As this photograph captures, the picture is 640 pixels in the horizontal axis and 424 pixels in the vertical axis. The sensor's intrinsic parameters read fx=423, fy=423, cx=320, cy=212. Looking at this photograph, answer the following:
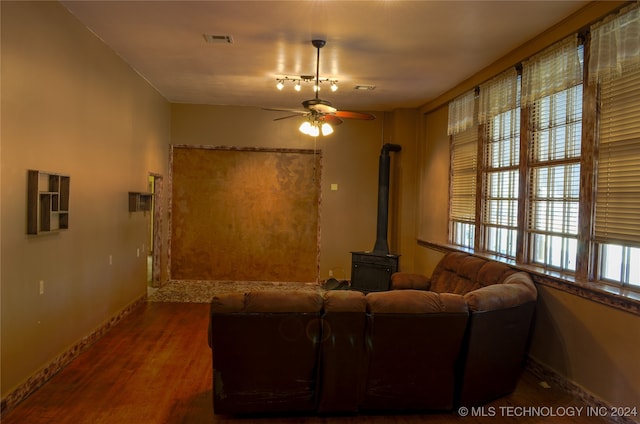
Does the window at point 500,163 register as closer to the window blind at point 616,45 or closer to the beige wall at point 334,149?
the window blind at point 616,45

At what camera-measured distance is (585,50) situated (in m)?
3.38

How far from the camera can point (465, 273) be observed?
4.47 meters

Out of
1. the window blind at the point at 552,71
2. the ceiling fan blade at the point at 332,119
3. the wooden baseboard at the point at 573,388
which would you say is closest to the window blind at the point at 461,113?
the window blind at the point at 552,71

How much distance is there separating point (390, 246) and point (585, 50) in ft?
14.6

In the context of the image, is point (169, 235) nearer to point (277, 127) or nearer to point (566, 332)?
point (277, 127)

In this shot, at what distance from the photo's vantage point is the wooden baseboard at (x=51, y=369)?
2893 mm

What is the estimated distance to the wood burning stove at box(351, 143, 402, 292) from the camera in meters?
6.14

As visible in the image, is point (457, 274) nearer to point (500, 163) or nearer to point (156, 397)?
point (500, 163)

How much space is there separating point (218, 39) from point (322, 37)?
103 centimetres

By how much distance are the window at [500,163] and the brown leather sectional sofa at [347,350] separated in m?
1.91

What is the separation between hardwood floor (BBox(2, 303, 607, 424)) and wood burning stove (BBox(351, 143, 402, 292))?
264cm

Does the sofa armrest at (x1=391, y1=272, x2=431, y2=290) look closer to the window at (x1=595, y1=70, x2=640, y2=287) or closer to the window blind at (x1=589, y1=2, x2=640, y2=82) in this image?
the window at (x1=595, y1=70, x2=640, y2=287)

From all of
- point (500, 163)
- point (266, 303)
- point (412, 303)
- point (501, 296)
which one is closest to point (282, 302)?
point (266, 303)

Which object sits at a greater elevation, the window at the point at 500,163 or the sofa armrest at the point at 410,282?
the window at the point at 500,163
